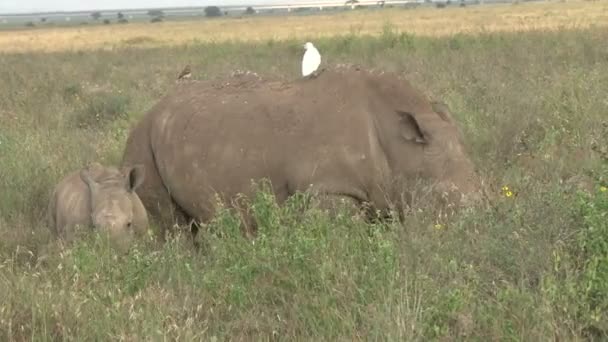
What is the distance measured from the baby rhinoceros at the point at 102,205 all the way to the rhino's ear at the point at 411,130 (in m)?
2.19

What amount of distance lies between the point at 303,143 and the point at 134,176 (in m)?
1.52

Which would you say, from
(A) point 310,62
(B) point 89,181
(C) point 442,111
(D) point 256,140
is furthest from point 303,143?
(A) point 310,62

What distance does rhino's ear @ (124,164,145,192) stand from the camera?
638 cm

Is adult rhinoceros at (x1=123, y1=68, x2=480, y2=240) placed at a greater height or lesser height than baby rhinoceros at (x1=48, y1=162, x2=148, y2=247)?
greater

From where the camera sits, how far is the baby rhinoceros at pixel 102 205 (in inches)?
235

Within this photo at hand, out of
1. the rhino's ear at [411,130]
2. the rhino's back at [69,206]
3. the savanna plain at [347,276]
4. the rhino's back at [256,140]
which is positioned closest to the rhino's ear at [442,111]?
the rhino's ear at [411,130]

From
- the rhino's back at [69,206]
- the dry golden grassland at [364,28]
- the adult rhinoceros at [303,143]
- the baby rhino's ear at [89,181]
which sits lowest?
the dry golden grassland at [364,28]

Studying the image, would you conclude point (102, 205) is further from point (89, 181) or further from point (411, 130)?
point (411, 130)


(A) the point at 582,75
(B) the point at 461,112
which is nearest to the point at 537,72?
(A) the point at 582,75

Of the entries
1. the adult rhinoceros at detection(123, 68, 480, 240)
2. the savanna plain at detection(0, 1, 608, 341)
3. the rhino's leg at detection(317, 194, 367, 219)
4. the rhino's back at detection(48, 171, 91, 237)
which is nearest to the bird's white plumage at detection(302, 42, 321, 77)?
the adult rhinoceros at detection(123, 68, 480, 240)

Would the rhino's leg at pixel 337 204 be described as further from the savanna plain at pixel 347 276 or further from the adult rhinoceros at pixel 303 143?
the savanna plain at pixel 347 276

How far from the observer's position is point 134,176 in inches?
254

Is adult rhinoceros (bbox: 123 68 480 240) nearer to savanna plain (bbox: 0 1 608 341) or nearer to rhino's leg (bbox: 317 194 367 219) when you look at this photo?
rhino's leg (bbox: 317 194 367 219)

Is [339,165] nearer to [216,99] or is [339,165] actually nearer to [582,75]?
A: [216,99]
